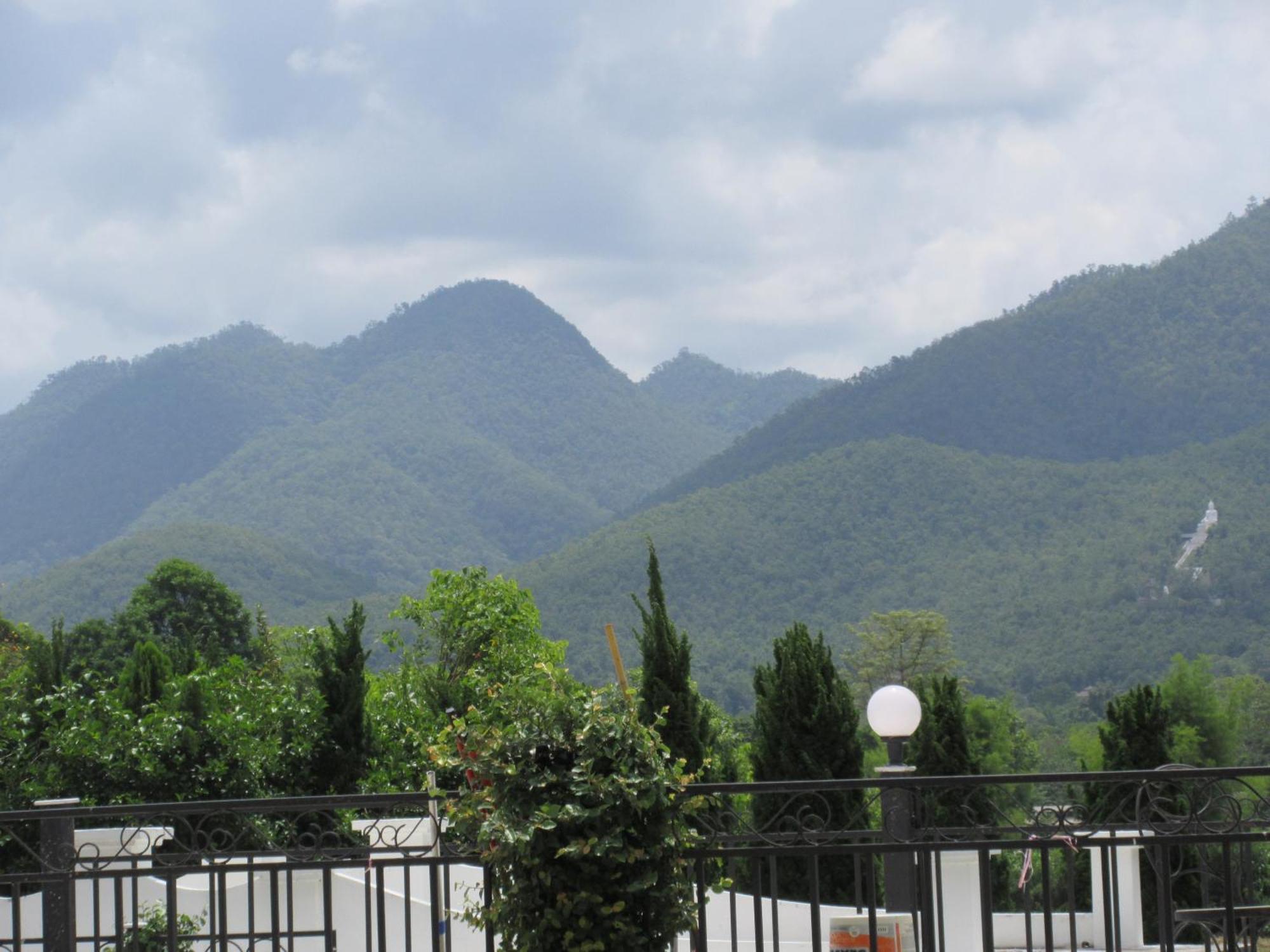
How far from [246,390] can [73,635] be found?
315 feet

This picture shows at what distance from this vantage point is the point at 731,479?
82.8m

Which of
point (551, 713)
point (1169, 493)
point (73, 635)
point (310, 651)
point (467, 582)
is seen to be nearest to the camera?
point (551, 713)

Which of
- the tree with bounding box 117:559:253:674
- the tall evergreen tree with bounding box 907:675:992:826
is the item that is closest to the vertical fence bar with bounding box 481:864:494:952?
the tall evergreen tree with bounding box 907:675:992:826

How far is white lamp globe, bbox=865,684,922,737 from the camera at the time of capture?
5.70m

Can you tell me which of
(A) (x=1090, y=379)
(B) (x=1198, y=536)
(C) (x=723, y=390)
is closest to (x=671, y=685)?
(B) (x=1198, y=536)

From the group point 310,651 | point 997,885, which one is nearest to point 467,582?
point 310,651

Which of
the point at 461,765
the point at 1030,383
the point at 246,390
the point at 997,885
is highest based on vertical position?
the point at 246,390

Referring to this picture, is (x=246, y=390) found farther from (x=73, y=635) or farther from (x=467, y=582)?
(x=467, y=582)

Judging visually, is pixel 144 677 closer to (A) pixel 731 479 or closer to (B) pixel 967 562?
(B) pixel 967 562

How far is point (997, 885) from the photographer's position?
47.5ft

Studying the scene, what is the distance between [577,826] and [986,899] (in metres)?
1.39

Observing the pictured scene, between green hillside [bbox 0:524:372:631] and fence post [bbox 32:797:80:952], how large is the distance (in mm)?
63855

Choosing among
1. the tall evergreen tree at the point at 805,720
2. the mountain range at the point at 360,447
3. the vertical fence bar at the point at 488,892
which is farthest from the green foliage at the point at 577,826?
the mountain range at the point at 360,447

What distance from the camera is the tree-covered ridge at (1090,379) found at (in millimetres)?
75750
